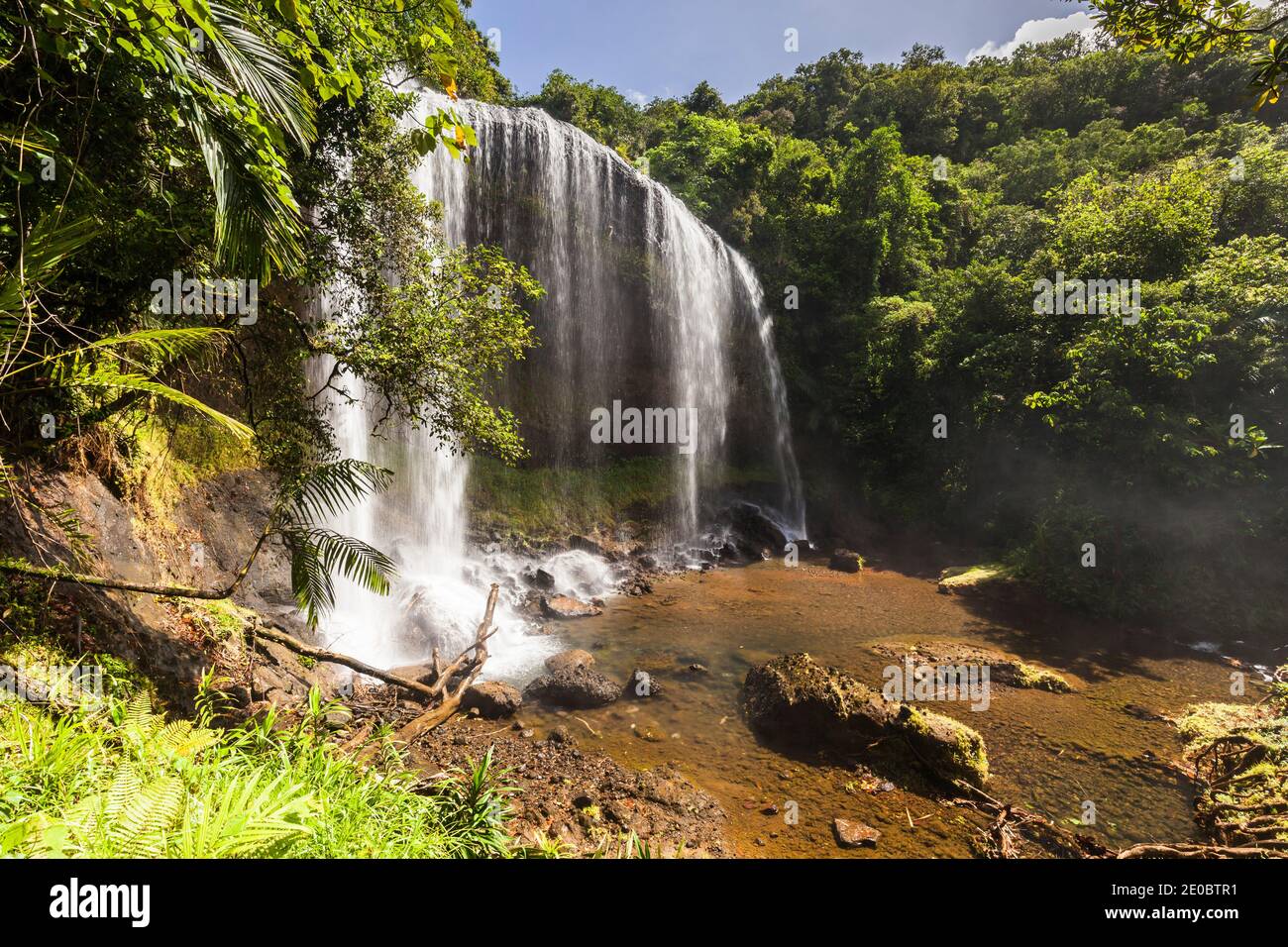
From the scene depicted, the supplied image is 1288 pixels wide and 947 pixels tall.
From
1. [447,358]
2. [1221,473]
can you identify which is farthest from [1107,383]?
[447,358]

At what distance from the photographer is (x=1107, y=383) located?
10961mm

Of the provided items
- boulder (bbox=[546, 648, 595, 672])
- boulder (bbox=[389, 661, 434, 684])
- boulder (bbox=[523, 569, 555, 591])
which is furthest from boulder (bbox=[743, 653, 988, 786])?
boulder (bbox=[523, 569, 555, 591])

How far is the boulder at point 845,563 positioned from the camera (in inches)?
574

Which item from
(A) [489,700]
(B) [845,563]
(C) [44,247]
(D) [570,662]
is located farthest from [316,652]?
(B) [845,563]

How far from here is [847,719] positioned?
602 cm

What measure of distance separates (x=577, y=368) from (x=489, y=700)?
39.1ft

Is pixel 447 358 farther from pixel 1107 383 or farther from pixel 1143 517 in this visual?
pixel 1143 517

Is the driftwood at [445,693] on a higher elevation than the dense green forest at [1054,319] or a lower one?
lower

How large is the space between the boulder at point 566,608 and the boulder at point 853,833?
6.74 meters

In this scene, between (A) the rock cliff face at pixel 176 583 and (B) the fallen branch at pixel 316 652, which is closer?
(A) the rock cliff face at pixel 176 583

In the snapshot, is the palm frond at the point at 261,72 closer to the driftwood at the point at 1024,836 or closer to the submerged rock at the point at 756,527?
the driftwood at the point at 1024,836

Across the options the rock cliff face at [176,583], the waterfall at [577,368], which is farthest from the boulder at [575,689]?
the rock cliff face at [176,583]

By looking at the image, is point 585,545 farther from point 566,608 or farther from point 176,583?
point 176,583
